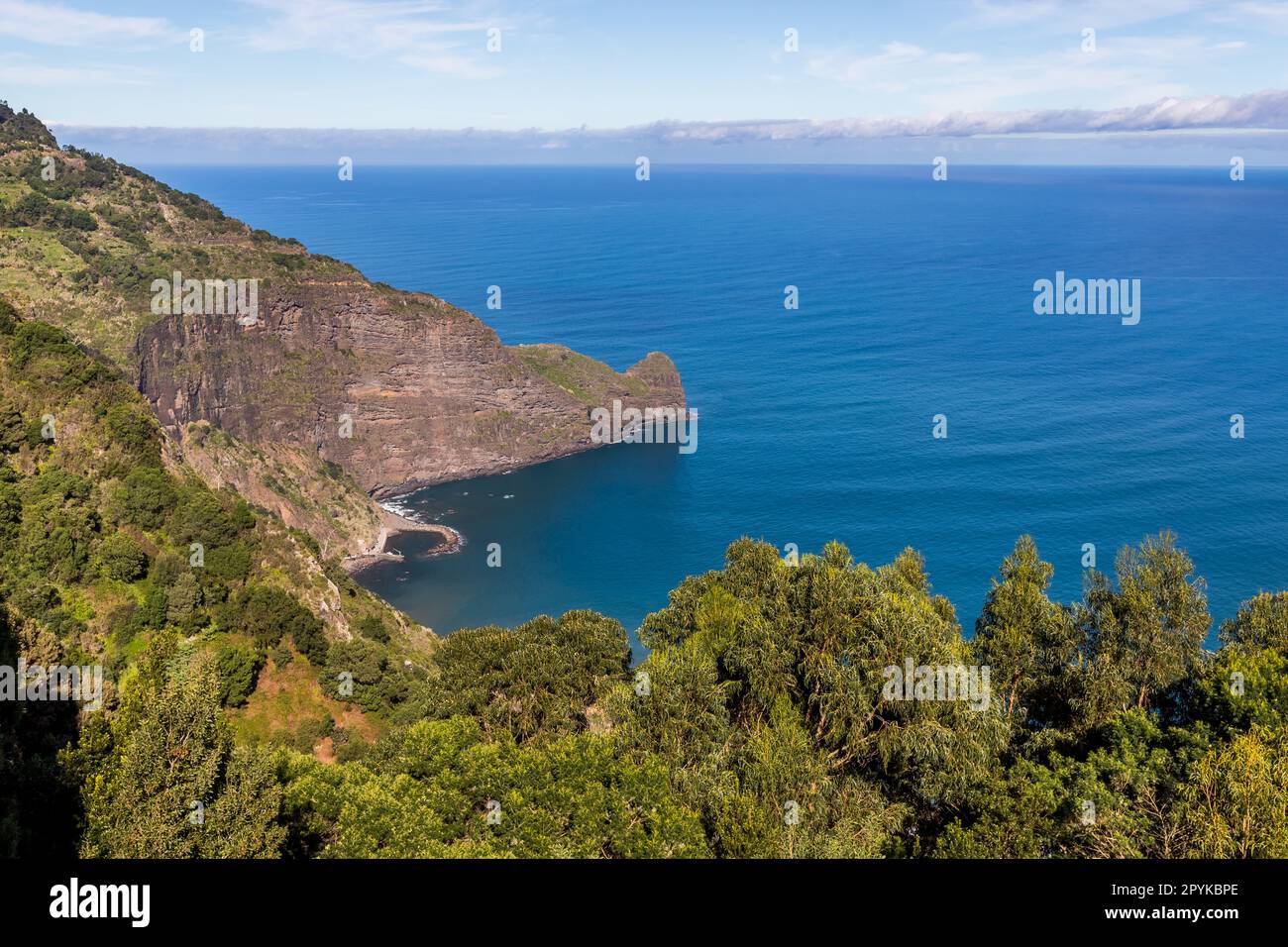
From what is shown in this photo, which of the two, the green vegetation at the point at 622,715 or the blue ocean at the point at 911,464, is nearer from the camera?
the green vegetation at the point at 622,715

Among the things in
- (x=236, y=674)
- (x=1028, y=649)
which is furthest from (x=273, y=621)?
(x=1028, y=649)

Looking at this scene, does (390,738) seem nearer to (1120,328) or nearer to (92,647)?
(92,647)

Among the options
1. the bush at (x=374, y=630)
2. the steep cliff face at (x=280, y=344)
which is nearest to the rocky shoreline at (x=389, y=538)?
the steep cliff face at (x=280, y=344)

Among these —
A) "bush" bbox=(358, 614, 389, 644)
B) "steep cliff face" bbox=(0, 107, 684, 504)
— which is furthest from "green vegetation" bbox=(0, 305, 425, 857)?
"steep cliff face" bbox=(0, 107, 684, 504)

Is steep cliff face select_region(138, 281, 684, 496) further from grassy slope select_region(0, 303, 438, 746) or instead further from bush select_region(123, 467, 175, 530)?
bush select_region(123, 467, 175, 530)

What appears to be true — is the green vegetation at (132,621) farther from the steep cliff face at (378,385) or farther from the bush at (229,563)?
the steep cliff face at (378,385)

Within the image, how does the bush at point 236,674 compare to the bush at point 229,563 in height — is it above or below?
below

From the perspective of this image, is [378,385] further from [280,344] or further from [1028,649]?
[1028,649]
